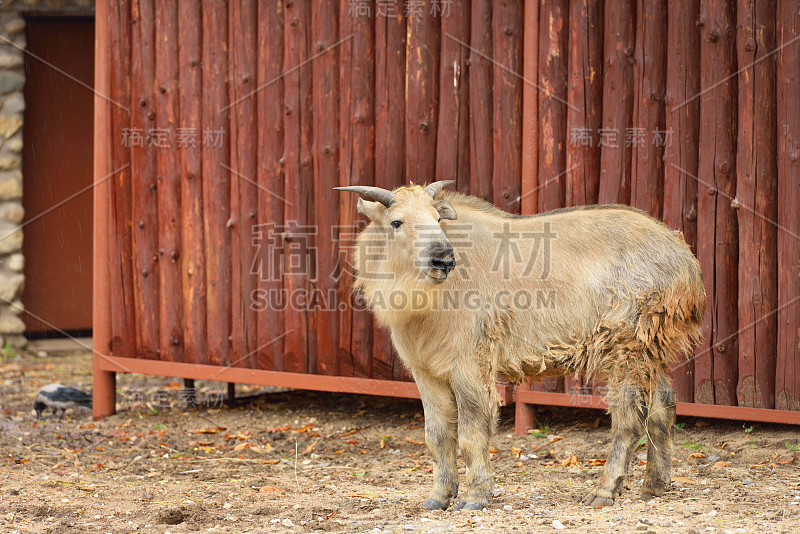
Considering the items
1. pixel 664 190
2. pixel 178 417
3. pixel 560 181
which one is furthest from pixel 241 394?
pixel 664 190

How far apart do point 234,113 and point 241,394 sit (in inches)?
124

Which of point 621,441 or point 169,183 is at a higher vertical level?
point 169,183

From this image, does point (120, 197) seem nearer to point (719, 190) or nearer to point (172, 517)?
point (172, 517)

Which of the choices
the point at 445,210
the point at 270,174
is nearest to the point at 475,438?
the point at 445,210

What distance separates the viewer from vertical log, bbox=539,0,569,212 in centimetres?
668

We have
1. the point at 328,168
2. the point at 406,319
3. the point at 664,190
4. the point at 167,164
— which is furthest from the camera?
the point at 167,164

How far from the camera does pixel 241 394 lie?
940 centimetres

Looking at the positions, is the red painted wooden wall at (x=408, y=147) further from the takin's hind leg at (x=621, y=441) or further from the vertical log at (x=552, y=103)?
the takin's hind leg at (x=621, y=441)

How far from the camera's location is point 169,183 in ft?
26.5

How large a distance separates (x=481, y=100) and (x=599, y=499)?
3250mm

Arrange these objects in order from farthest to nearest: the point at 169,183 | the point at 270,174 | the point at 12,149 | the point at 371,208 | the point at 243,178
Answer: the point at 12,149
the point at 169,183
the point at 243,178
the point at 270,174
the point at 371,208

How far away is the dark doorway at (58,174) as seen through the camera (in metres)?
11.2

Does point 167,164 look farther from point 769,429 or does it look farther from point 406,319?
point 769,429

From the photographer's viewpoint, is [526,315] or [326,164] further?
[326,164]
